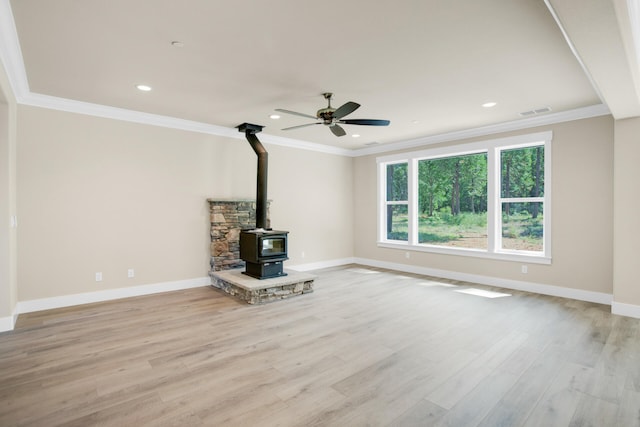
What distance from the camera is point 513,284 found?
538 centimetres

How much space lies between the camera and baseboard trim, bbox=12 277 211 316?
4.18 meters

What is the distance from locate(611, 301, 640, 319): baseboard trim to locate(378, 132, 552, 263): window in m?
1.03

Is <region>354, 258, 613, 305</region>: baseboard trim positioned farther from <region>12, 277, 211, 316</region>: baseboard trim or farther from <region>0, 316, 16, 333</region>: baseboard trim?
<region>0, 316, 16, 333</region>: baseboard trim

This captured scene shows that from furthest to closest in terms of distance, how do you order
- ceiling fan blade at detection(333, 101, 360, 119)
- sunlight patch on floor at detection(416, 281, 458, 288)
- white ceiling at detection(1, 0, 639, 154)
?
sunlight patch on floor at detection(416, 281, 458, 288)
ceiling fan blade at detection(333, 101, 360, 119)
white ceiling at detection(1, 0, 639, 154)

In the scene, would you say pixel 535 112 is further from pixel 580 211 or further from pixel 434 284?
pixel 434 284

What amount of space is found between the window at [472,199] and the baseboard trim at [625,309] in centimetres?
103

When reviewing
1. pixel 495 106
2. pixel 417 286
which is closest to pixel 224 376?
pixel 417 286

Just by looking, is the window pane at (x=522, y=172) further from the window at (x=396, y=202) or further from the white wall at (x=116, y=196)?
the white wall at (x=116, y=196)

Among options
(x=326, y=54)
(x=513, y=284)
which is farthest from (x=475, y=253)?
(x=326, y=54)

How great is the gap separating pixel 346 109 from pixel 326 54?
1.98 feet

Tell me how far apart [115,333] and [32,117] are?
2924 mm

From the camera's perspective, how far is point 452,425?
2.03 meters

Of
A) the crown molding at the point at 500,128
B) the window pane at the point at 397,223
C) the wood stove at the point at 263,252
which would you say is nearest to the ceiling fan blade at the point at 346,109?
the wood stove at the point at 263,252

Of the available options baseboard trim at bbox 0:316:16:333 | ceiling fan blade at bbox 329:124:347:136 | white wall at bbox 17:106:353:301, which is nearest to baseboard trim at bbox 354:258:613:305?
white wall at bbox 17:106:353:301
